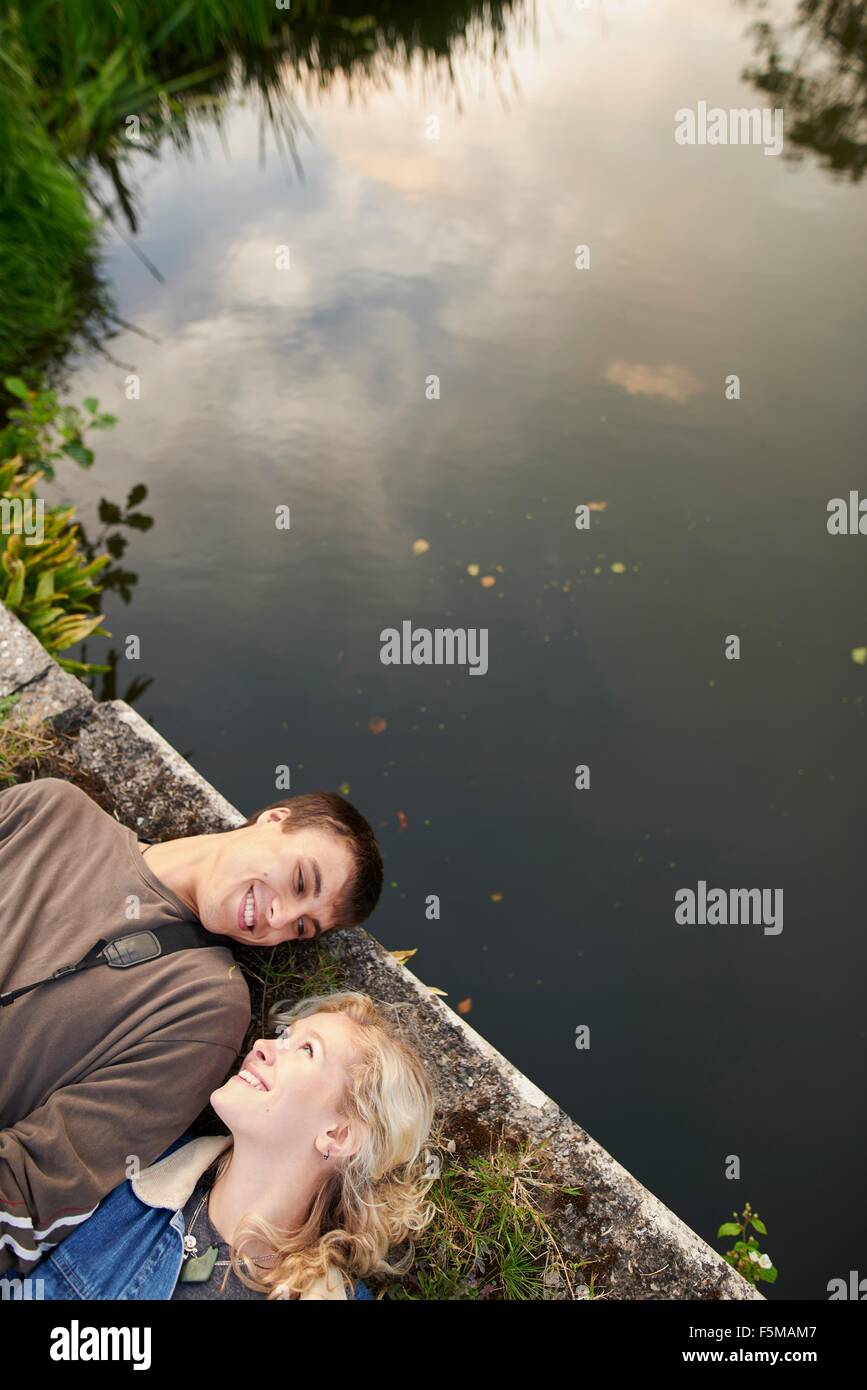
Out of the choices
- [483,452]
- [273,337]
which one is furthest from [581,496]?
[273,337]

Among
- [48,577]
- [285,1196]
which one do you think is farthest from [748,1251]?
[48,577]

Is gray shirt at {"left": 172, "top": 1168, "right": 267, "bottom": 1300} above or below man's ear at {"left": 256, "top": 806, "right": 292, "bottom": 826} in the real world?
below

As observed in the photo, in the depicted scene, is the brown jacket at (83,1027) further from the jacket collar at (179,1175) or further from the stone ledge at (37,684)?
the stone ledge at (37,684)

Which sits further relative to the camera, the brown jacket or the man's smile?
the man's smile

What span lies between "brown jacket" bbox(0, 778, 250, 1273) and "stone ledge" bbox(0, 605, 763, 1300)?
43 cm

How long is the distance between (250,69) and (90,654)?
5.34m

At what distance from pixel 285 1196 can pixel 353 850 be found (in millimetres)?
915

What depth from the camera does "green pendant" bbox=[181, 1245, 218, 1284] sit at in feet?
7.91

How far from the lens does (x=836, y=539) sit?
505cm

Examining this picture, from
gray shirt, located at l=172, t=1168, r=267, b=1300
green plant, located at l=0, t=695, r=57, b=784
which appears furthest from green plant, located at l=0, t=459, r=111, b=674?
gray shirt, located at l=172, t=1168, r=267, b=1300

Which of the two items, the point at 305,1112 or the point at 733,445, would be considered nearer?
the point at 305,1112

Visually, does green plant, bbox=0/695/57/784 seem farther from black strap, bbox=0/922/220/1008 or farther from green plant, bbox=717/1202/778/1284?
green plant, bbox=717/1202/778/1284

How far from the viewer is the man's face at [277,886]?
9.22 ft
